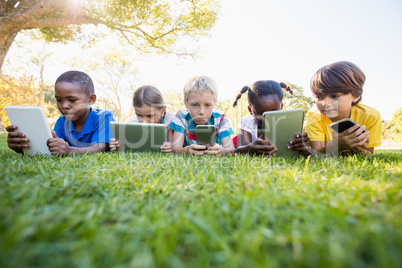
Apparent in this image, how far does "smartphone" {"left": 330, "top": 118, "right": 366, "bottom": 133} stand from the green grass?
1561 mm

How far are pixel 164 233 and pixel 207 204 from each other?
1.02 ft

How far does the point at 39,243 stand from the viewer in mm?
677

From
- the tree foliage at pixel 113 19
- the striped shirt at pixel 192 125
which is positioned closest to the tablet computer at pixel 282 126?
the striped shirt at pixel 192 125

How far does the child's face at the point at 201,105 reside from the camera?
3719 millimetres

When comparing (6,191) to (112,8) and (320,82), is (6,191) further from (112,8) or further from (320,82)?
(112,8)

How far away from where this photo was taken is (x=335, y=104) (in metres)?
3.13

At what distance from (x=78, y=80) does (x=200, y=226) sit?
3759mm

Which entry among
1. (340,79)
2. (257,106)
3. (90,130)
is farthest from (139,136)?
(340,79)

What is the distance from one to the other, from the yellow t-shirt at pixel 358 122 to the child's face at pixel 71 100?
3919 mm

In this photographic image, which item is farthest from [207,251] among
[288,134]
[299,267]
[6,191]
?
[288,134]

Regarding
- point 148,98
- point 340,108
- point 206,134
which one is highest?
point 148,98

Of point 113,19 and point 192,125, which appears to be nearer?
point 192,125

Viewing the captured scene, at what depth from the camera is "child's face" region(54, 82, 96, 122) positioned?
11.2 feet

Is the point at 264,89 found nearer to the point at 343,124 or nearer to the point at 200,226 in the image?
the point at 343,124
